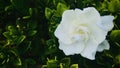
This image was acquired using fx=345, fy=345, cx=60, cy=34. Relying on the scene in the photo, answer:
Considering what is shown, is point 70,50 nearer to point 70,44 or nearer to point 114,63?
point 70,44

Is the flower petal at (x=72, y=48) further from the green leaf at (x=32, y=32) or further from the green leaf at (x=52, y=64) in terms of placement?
the green leaf at (x=32, y=32)

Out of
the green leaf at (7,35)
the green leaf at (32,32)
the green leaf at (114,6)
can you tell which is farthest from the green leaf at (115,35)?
the green leaf at (7,35)

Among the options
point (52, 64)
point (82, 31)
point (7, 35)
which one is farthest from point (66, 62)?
point (7, 35)

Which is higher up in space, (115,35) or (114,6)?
(114,6)

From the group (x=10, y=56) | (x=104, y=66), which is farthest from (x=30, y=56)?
(x=104, y=66)

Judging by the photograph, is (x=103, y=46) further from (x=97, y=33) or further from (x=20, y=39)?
(x=20, y=39)

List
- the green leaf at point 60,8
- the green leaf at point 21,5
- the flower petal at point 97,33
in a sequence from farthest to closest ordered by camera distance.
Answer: the green leaf at point 21,5
the green leaf at point 60,8
the flower petal at point 97,33
